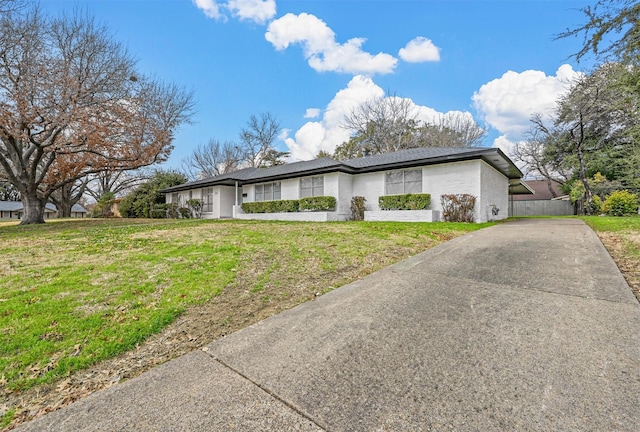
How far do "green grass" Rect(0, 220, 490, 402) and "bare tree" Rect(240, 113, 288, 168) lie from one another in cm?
2833

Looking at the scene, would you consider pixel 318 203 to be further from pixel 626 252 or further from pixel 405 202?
pixel 626 252

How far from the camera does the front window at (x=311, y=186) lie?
15289mm

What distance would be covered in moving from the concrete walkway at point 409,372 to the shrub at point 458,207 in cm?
852

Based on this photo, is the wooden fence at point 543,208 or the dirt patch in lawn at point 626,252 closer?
the dirt patch in lawn at point 626,252

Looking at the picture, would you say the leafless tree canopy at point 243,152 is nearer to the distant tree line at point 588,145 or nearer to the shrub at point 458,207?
the shrub at point 458,207

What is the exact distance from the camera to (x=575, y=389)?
1.77 m

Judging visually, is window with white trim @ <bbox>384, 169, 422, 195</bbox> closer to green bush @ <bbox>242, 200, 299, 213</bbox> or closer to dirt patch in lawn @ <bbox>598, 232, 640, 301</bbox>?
green bush @ <bbox>242, 200, 299, 213</bbox>

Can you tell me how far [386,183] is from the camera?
1413 cm

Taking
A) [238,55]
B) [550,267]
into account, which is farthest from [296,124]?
[550,267]

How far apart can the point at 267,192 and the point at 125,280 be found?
1407cm

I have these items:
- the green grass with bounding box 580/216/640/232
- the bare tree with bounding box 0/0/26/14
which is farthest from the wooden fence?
the bare tree with bounding box 0/0/26/14

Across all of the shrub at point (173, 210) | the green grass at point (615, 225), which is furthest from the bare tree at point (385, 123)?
the green grass at point (615, 225)

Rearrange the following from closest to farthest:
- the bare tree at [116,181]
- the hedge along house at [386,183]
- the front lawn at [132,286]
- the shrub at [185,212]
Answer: the front lawn at [132,286]
the hedge along house at [386,183]
the shrub at [185,212]
the bare tree at [116,181]

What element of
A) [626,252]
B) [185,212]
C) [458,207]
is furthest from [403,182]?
[185,212]
